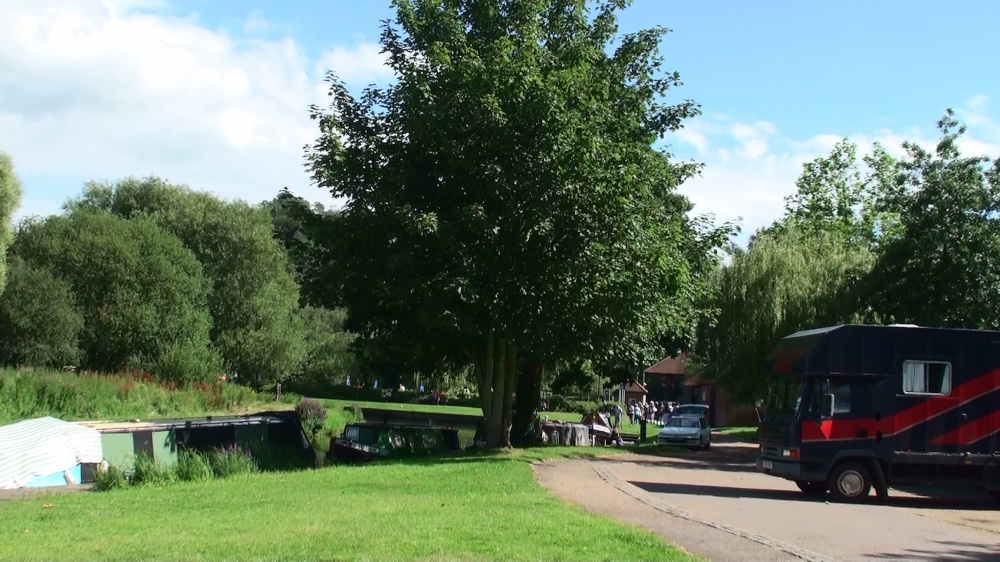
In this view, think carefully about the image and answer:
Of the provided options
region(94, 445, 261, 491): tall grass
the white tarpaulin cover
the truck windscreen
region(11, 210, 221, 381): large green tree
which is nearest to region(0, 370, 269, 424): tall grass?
region(11, 210, 221, 381): large green tree

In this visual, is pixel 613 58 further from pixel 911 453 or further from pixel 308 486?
pixel 308 486

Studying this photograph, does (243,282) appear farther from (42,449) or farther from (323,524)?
(323,524)

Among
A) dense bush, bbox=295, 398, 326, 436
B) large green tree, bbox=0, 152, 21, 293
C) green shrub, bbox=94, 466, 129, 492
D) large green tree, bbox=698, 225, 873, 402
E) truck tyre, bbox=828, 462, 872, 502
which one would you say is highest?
large green tree, bbox=0, 152, 21, 293

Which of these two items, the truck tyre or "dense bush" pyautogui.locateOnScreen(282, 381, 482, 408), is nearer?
the truck tyre

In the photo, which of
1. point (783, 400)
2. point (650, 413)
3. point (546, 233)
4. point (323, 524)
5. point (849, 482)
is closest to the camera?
point (323, 524)

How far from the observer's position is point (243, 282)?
55438 mm

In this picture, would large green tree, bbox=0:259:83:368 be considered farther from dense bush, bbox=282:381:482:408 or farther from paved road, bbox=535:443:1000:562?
paved road, bbox=535:443:1000:562

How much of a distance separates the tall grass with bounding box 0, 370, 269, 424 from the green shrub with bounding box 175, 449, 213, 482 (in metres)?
17.2

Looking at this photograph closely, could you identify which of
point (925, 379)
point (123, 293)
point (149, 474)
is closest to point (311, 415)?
point (123, 293)

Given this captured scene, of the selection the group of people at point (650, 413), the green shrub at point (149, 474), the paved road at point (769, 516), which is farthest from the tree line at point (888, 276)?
the group of people at point (650, 413)

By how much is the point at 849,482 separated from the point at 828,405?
5.49 ft

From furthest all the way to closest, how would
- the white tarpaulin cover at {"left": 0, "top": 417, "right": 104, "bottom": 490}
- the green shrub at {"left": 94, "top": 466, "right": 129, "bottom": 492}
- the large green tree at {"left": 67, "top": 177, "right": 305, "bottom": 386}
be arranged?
the large green tree at {"left": 67, "top": 177, "right": 305, "bottom": 386} → the white tarpaulin cover at {"left": 0, "top": 417, "right": 104, "bottom": 490} → the green shrub at {"left": 94, "top": 466, "right": 129, "bottom": 492}

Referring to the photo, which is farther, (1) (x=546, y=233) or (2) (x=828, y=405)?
(1) (x=546, y=233)

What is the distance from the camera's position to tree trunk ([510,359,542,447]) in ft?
108
